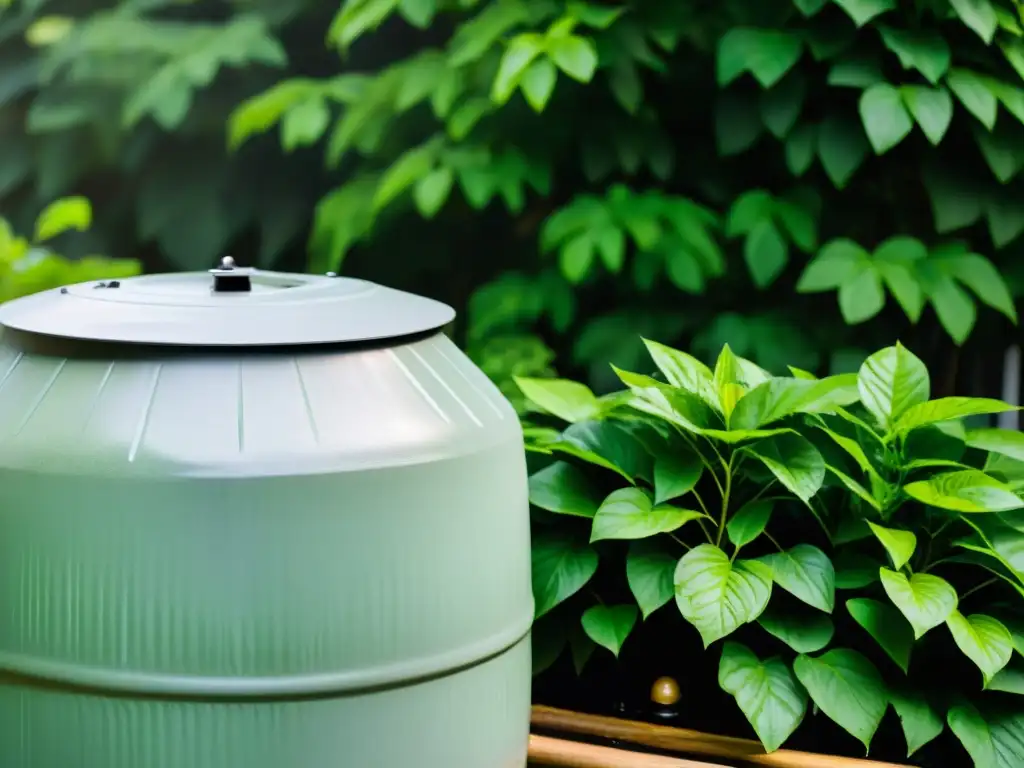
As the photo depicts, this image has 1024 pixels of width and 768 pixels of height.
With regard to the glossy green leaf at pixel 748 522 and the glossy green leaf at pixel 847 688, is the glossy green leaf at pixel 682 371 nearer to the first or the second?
the glossy green leaf at pixel 748 522

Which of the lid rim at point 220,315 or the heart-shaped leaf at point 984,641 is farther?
the heart-shaped leaf at point 984,641

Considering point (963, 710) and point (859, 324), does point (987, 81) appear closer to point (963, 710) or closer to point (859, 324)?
point (859, 324)

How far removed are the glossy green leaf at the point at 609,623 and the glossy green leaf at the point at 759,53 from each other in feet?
3.45

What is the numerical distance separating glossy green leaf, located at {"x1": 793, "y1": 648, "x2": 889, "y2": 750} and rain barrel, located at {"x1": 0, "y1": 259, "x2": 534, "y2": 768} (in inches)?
21.5

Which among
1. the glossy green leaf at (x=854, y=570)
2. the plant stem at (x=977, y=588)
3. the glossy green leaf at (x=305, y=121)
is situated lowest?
the plant stem at (x=977, y=588)

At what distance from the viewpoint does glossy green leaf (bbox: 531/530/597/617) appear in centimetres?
169

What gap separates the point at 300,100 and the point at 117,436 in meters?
1.65

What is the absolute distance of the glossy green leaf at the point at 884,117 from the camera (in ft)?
6.71

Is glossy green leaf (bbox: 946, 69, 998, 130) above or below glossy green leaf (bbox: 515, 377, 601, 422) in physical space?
above

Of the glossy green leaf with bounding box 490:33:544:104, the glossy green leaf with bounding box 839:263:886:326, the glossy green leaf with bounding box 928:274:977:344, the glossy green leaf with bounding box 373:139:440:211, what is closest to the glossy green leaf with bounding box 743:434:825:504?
the glossy green leaf with bounding box 839:263:886:326

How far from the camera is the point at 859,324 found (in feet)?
7.91

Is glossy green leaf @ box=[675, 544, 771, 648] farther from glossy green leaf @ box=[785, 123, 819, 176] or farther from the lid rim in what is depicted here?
glossy green leaf @ box=[785, 123, 819, 176]

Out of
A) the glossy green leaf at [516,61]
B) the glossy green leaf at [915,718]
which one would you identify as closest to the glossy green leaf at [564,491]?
the glossy green leaf at [915,718]

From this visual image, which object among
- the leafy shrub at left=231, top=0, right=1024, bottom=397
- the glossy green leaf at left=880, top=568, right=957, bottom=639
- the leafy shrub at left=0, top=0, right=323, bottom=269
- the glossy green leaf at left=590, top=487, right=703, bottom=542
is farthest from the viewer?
the leafy shrub at left=0, top=0, right=323, bottom=269
